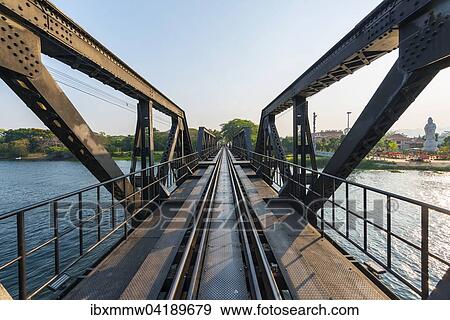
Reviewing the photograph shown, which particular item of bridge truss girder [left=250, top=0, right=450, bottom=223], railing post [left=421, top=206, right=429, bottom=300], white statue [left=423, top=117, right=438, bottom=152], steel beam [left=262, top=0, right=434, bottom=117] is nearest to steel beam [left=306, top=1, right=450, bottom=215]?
bridge truss girder [left=250, top=0, right=450, bottom=223]

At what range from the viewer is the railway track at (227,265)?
3205 mm

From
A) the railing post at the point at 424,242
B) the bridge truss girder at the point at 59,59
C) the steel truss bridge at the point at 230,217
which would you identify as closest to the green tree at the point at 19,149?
the steel truss bridge at the point at 230,217

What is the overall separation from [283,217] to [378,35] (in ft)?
12.4

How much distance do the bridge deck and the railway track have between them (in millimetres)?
24

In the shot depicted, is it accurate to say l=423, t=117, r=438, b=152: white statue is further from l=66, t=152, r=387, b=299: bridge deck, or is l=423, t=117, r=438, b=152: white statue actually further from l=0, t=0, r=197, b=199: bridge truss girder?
l=0, t=0, r=197, b=199: bridge truss girder

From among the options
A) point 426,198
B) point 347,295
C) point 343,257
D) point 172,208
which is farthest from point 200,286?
point 426,198

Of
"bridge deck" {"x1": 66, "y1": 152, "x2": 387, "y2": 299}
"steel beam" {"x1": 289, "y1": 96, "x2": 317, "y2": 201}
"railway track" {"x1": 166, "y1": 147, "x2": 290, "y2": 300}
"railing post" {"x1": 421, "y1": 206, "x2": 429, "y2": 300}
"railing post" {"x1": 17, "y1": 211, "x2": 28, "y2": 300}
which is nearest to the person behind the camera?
"railing post" {"x1": 17, "y1": 211, "x2": 28, "y2": 300}

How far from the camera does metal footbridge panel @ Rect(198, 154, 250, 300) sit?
3229 mm

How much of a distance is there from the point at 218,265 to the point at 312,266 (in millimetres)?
1313

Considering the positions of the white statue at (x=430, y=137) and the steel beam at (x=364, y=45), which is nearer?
the steel beam at (x=364, y=45)

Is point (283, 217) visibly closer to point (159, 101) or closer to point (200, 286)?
point (200, 286)

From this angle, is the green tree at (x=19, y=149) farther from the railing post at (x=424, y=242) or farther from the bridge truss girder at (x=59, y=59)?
the railing post at (x=424, y=242)
